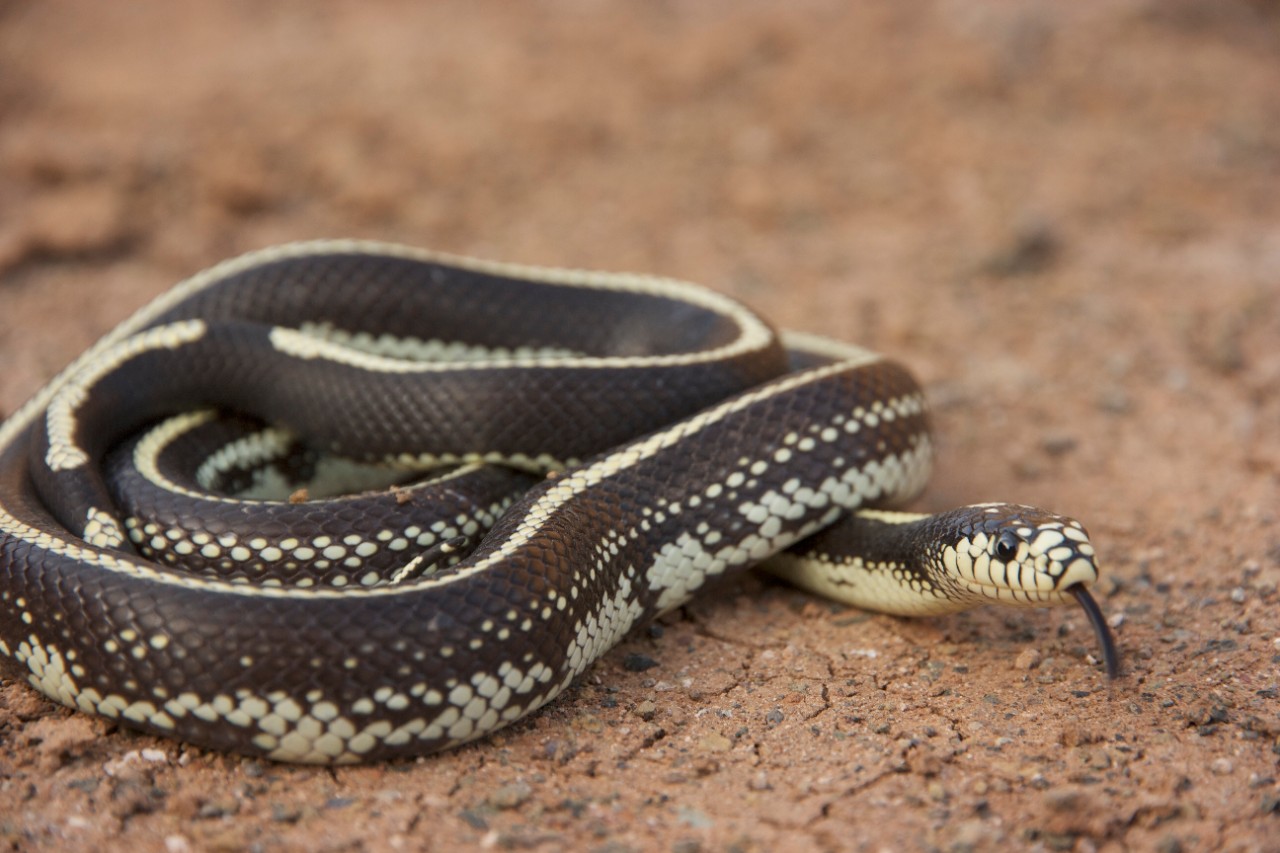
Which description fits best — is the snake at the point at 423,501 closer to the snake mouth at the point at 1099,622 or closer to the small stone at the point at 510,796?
the snake mouth at the point at 1099,622

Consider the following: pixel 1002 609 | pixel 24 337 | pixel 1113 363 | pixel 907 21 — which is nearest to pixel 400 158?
pixel 24 337

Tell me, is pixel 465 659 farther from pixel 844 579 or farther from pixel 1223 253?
pixel 1223 253

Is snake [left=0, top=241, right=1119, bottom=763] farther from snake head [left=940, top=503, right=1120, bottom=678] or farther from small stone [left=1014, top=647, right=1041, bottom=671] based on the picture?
small stone [left=1014, top=647, right=1041, bottom=671]

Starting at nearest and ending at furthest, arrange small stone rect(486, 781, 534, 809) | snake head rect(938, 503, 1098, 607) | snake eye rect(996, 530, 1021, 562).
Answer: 1. small stone rect(486, 781, 534, 809)
2. snake head rect(938, 503, 1098, 607)
3. snake eye rect(996, 530, 1021, 562)

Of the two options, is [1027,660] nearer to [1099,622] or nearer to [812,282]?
[1099,622]

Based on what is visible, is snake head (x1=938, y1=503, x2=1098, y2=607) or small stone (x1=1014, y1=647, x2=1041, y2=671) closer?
snake head (x1=938, y1=503, x2=1098, y2=607)

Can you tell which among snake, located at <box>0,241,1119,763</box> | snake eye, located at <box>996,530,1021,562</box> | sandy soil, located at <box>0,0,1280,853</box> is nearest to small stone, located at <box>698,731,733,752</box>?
sandy soil, located at <box>0,0,1280,853</box>

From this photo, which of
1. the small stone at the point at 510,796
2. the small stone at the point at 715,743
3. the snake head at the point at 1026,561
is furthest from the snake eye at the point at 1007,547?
the small stone at the point at 510,796
